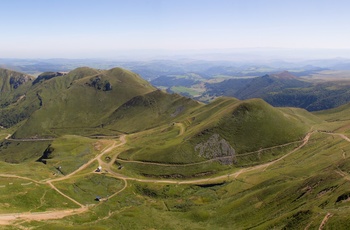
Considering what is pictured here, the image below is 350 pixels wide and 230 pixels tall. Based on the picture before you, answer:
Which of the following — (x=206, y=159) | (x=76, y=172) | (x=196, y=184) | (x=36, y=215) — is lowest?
(x=196, y=184)

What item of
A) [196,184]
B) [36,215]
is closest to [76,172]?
[36,215]

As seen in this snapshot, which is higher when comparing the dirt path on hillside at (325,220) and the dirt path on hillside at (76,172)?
the dirt path on hillside at (325,220)

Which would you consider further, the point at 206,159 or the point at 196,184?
the point at 206,159

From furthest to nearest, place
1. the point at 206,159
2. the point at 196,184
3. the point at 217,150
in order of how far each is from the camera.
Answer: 1. the point at 217,150
2. the point at 206,159
3. the point at 196,184

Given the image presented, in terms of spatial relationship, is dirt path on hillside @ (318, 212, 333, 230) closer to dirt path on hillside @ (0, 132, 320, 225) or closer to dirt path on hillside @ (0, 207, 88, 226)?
dirt path on hillside @ (0, 132, 320, 225)

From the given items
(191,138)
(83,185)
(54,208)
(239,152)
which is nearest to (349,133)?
(239,152)

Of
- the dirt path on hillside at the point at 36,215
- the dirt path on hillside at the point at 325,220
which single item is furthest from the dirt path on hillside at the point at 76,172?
the dirt path on hillside at the point at 325,220

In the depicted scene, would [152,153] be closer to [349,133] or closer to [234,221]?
[234,221]

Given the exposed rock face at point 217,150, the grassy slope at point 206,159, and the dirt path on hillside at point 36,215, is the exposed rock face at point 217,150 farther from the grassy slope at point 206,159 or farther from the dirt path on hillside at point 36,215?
the dirt path on hillside at point 36,215

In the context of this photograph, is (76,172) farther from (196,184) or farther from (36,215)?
(196,184)
